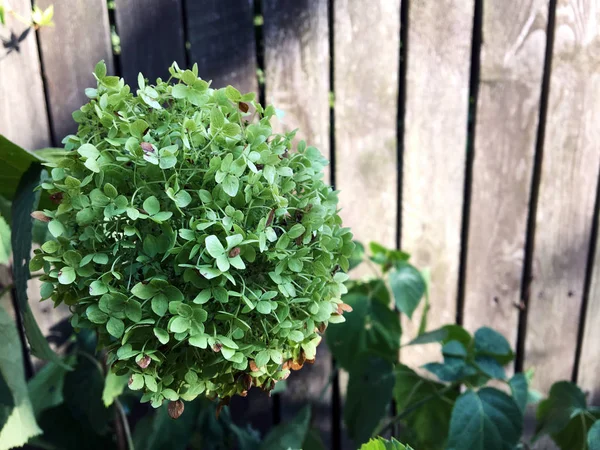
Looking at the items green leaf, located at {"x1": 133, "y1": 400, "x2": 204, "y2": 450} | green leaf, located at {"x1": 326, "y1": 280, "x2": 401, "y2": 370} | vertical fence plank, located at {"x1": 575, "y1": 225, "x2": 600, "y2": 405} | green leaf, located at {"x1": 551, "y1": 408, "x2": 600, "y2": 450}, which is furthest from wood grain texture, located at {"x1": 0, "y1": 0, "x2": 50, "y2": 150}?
vertical fence plank, located at {"x1": 575, "y1": 225, "x2": 600, "y2": 405}

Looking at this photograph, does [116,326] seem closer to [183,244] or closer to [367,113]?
[183,244]

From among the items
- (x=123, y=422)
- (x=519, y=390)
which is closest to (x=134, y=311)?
(x=123, y=422)

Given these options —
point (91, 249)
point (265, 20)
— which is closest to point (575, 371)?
point (265, 20)

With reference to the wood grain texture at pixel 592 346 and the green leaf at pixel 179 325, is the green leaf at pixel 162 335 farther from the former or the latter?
the wood grain texture at pixel 592 346

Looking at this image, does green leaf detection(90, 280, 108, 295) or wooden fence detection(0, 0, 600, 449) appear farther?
wooden fence detection(0, 0, 600, 449)

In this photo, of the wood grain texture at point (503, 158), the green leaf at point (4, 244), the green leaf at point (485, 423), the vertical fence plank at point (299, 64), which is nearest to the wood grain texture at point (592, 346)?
the wood grain texture at point (503, 158)

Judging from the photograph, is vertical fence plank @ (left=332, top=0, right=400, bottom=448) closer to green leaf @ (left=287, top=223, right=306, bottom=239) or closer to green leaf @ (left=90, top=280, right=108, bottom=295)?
green leaf @ (left=287, top=223, right=306, bottom=239)

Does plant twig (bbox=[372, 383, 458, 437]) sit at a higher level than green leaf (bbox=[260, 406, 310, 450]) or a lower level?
higher

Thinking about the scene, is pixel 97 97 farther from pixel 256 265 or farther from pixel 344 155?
pixel 344 155
